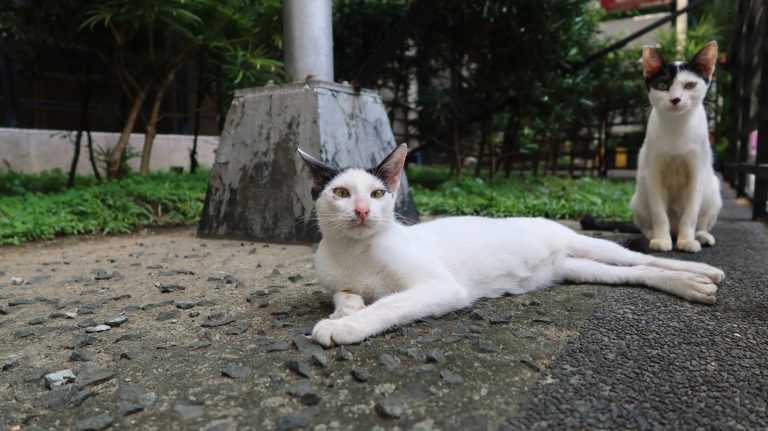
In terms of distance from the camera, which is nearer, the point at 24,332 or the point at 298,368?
the point at 298,368

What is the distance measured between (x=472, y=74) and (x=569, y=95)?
5.03 ft

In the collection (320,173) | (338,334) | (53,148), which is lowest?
(338,334)

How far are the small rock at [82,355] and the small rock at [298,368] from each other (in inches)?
30.0

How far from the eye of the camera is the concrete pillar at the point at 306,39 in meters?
3.95

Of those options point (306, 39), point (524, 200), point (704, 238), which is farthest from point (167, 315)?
point (524, 200)

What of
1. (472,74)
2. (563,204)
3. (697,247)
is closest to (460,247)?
(697,247)

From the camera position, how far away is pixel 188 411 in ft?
4.31

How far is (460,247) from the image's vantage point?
7.51 feet

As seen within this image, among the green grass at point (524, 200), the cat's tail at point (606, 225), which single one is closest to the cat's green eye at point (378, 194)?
the cat's tail at point (606, 225)

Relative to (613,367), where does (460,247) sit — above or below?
above

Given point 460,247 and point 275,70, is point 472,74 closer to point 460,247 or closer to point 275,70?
point 275,70

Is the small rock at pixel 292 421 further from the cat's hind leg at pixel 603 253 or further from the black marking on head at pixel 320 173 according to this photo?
the cat's hind leg at pixel 603 253

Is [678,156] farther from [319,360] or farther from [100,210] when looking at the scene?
[100,210]

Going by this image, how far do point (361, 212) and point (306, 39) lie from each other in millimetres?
2532
